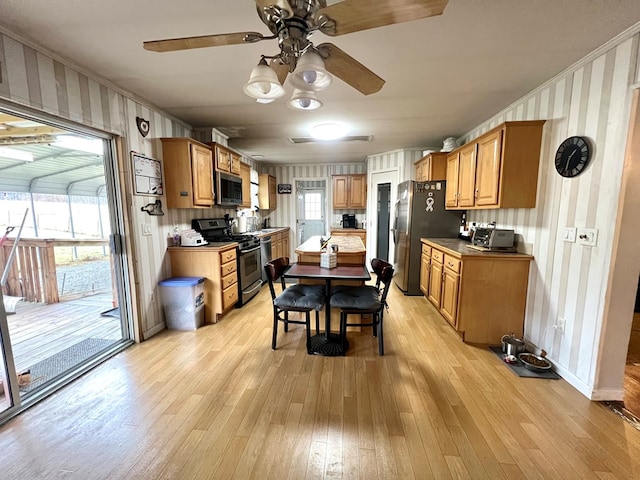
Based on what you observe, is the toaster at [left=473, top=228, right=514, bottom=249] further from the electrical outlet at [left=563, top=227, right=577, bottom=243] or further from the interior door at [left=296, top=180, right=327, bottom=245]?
the interior door at [left=296, top=180, right=327, bottom=245]

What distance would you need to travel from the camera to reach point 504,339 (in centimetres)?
246

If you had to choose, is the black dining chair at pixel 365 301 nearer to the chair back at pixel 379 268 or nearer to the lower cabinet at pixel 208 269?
the chair back at pixel 379 268

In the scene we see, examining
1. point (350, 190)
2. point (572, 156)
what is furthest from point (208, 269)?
point (350, 190)

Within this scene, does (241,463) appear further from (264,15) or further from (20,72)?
(20,72)

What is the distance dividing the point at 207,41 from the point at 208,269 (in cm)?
242

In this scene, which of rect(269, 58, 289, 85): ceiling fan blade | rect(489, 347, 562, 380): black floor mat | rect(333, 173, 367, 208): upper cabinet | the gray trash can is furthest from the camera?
rect(333, 173, 367, 208): upper cabinet

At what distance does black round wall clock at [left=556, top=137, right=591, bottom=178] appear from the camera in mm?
1933

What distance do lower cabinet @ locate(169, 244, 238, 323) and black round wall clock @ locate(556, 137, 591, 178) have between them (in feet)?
11.0

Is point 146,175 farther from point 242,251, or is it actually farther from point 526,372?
point 526,372

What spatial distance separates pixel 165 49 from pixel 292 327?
2650 millimetres

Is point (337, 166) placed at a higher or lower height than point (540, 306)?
higher

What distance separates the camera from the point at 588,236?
74.3 inches

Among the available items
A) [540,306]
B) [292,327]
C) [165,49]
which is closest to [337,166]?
[292,327]

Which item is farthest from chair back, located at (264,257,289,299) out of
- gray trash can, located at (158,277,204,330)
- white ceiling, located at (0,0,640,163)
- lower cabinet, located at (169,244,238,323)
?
white ceiling, located at (0,0,640,163)
